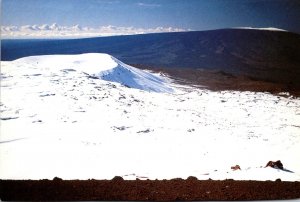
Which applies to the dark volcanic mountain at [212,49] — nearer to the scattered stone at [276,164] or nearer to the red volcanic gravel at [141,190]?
the scattered stone at [276,164]

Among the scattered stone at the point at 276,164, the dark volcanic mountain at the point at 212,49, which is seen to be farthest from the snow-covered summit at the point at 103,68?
the scattered stone at the point at 276,164

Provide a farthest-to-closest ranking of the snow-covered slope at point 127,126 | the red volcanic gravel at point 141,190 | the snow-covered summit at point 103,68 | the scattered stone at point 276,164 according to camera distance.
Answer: the snow-covered summit at point 103,68 < the scattered stone at point 276,164 < the snow-covered slope at point 127,126 < the red volcanic gravel at point 141,190

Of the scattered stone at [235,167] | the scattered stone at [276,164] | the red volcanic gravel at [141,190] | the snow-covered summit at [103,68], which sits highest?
the snow-covered summit at [103,68]

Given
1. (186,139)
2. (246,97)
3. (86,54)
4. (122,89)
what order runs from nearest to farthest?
(186,139) → (86,54) → (246,97) → (122,89)

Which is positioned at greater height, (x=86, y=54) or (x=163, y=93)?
(x=86, y=54)

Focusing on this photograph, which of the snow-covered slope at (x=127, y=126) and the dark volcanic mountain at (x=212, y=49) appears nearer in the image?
the snow-covered slope at (x=127, y=126)

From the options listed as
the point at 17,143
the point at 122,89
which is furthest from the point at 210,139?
the point at 17,143

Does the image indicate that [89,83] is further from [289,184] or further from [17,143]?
[289,184]
